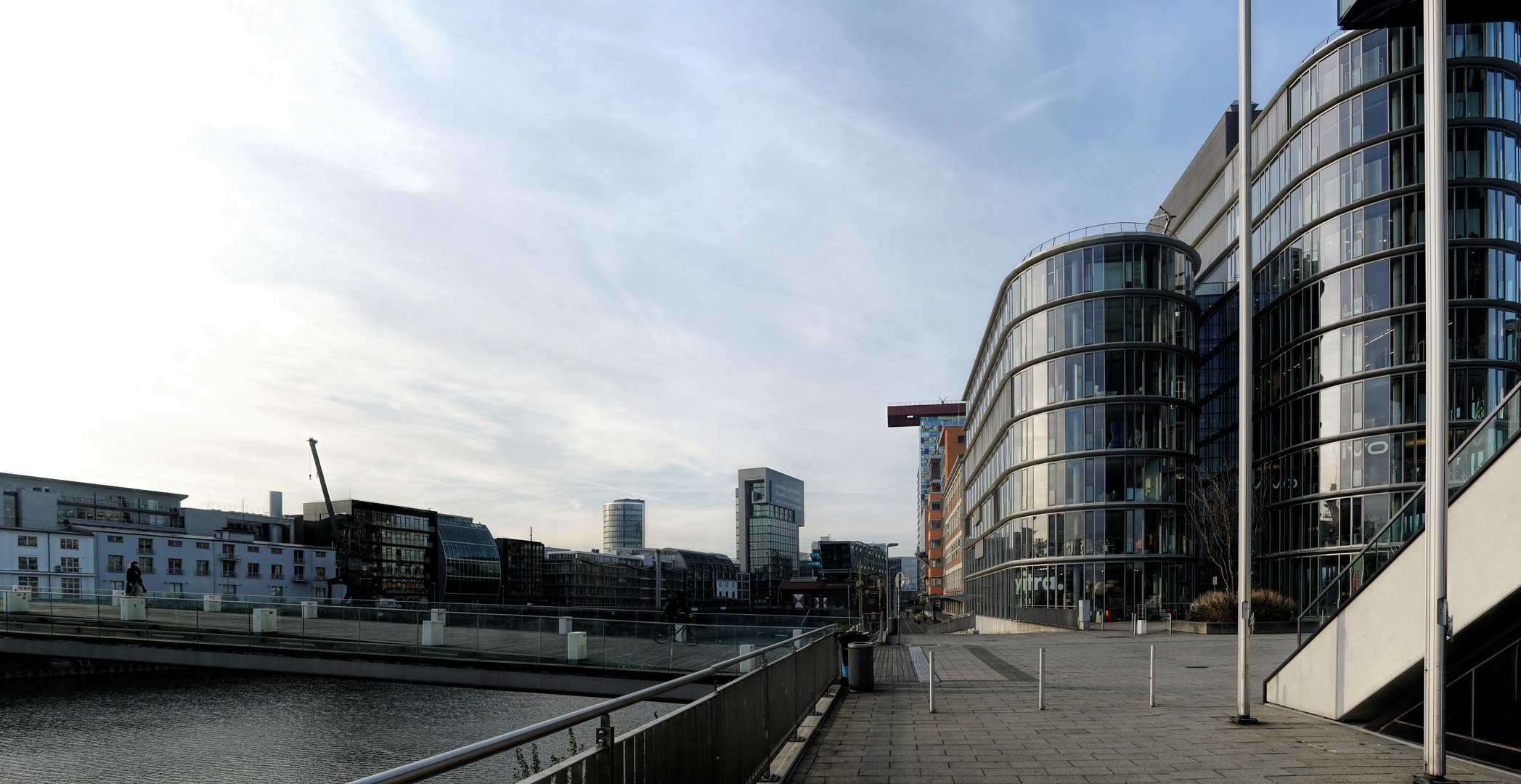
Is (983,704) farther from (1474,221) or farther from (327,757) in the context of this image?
(1474,221)

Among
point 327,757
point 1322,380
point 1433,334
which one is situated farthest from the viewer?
point 1322,380

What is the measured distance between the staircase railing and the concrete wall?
15cm

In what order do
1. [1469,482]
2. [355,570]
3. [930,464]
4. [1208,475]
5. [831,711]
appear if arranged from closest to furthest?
[1469,482] → [831,711] → [1208,475] → [355,570] → [930,464]

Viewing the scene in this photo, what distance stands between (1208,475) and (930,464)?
100 meters

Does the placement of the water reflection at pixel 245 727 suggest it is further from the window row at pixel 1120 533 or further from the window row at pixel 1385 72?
the window row at pixel 1385 72

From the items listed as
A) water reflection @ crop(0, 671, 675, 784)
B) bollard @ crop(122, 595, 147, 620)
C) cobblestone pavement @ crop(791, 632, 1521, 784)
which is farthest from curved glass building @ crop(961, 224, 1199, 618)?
bollard @ crop(122, 595, 147, 620)

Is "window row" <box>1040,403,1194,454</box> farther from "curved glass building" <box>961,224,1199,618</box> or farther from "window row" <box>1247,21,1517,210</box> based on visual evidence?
"window row" <box>1247,21,1517,210</box>

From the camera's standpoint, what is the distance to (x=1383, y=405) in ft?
146

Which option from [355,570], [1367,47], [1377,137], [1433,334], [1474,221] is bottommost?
[355,570]

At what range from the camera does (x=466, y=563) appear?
407 ft

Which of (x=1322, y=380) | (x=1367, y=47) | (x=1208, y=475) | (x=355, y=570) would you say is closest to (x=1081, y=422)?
(x=1208, y=475)

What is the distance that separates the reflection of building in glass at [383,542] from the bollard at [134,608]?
250 feet

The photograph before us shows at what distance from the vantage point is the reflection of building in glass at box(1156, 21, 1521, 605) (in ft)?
142

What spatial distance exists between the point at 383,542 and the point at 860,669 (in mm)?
109927
